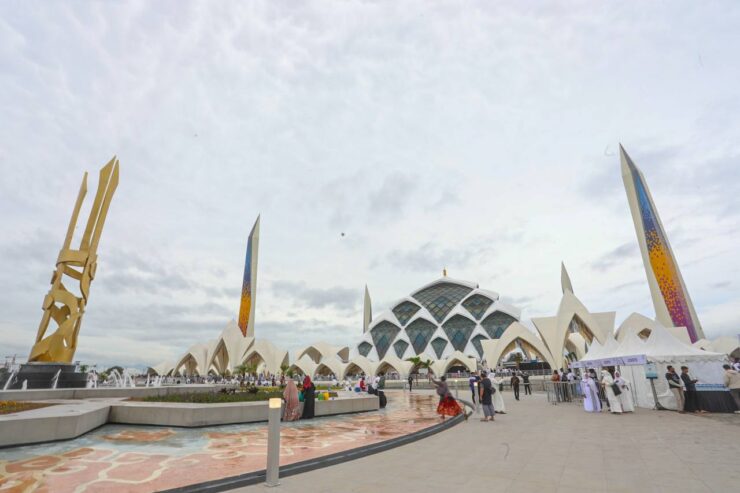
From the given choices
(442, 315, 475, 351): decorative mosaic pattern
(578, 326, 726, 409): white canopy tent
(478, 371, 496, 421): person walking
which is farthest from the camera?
(442, 315, 475, 351): decorative mosaic pattern

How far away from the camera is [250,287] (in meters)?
55.7

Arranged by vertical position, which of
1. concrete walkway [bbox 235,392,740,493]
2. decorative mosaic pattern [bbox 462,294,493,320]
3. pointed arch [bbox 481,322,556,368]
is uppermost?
decorative mosaic pattern [bbox 462,294,493,320]

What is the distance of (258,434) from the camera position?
25.5 feet

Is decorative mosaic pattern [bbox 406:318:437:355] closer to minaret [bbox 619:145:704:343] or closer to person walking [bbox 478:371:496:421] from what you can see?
minaret [bbox 619:145:704:343]

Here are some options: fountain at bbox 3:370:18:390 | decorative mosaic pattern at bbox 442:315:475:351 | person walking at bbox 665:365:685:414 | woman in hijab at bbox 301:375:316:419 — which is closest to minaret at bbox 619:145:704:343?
decorative mosaic pattern at bbox 442:315:475:351

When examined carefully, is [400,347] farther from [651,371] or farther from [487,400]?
[487,400]

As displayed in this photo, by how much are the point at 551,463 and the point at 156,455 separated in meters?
5.62

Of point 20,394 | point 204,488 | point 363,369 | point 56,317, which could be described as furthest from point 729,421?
point 363,369

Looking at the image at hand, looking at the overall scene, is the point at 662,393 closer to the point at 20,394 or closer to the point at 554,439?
the point at 554,439

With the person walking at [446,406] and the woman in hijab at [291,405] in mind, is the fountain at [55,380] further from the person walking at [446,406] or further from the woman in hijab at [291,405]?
the person walking at [446,406]

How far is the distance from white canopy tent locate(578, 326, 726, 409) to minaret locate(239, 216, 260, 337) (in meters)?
47.8

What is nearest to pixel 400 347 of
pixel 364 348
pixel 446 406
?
pixel 364 348

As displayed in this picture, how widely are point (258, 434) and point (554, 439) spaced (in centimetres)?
570

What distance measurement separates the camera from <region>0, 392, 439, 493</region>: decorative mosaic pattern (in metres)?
4.32
